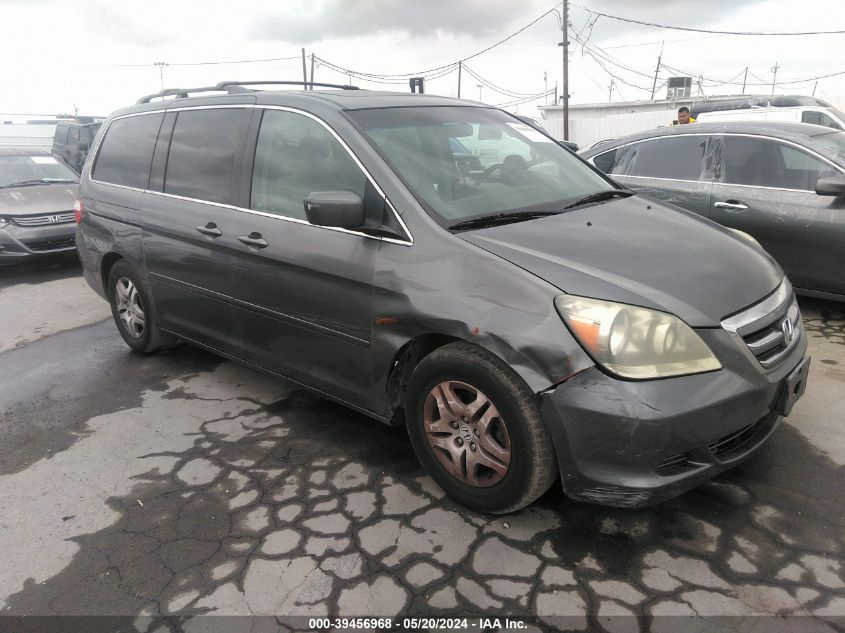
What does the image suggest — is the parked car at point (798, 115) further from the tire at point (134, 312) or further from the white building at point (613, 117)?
the tire at point (134, 312)

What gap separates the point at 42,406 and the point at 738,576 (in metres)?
4.11

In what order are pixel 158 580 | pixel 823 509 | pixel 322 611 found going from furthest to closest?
1. pixel 823 509
2. pixel 158 580
3. pixel 322 611

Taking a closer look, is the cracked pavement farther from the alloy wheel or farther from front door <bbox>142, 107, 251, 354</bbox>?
the alloy wheel

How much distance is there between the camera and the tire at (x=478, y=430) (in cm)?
241

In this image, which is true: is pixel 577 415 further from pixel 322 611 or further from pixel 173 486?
pixel 173 486

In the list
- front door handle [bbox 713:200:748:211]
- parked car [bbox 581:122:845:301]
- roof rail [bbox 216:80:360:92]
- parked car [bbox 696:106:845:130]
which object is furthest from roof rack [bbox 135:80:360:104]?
parked car [bbox 696:106:845:130]

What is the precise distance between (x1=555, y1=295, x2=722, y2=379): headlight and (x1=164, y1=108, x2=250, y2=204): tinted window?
219 centimetres

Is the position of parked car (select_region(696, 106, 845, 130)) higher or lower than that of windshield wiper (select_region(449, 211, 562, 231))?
higher

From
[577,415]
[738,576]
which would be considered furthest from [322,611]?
[738,576]

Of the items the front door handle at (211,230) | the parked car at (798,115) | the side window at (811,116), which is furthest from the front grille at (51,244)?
the side window at (811,116)

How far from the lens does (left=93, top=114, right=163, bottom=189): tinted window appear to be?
170 inches

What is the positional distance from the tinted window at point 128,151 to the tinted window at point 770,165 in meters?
4.53

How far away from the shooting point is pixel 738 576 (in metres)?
2.29

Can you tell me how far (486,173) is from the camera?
3.25 m
